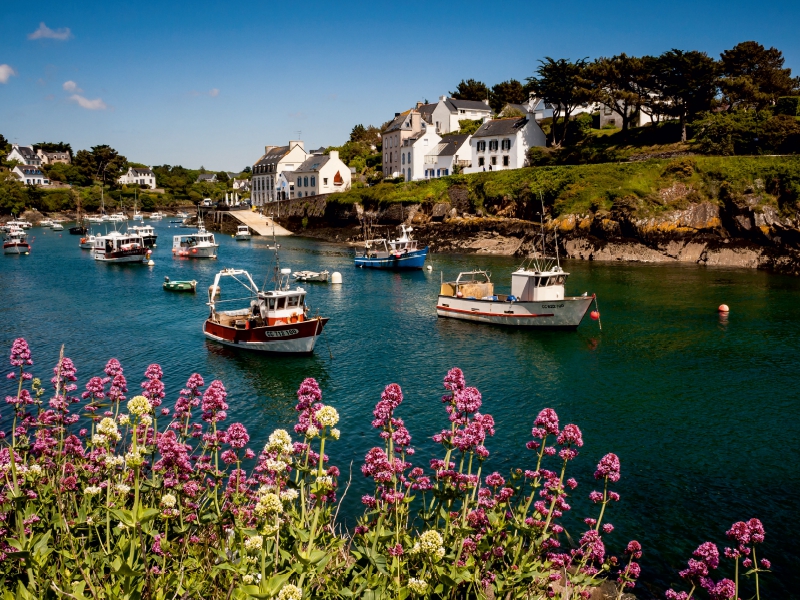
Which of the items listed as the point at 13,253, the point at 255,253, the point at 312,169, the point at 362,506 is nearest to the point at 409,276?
the point at 255,253

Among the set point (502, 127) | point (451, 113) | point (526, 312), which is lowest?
point (526, 312)

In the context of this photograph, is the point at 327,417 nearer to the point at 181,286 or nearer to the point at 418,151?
the point at 181,286

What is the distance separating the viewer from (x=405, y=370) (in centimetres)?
3000

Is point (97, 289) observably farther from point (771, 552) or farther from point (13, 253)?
point (771, 552)

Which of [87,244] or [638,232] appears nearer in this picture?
[638,232]

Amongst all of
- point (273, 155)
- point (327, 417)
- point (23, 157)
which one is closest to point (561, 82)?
point (273, 155)

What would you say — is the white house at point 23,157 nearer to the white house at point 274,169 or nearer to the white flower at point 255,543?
the white house at point 274,169

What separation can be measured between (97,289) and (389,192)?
166 ft

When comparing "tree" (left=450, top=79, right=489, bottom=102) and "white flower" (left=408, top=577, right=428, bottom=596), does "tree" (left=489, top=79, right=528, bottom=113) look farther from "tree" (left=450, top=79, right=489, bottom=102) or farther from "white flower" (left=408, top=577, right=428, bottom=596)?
"white flower" (left=408, top=577, right=428, bottom=596)

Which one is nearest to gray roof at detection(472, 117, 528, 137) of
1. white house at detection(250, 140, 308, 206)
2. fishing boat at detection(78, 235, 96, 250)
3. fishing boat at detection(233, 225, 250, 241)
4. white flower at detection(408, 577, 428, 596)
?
fishing boat at detection(233, 225, 250, 241)

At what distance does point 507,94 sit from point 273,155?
55.1 meters

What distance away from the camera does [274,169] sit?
13475 cm

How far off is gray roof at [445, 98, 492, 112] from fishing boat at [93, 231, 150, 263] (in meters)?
63.8

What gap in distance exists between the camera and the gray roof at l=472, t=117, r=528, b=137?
295 feet
